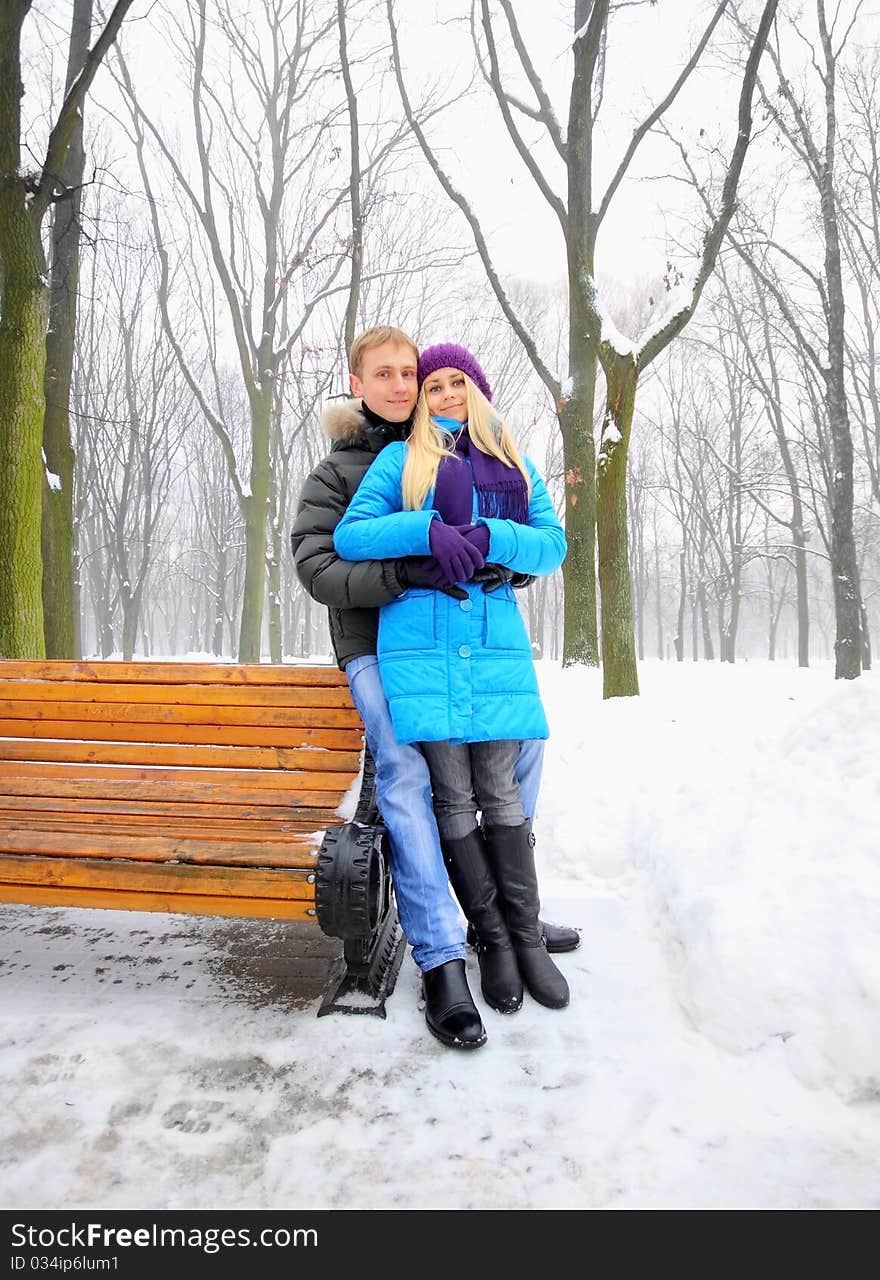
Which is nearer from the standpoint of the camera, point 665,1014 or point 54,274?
point 665,1014

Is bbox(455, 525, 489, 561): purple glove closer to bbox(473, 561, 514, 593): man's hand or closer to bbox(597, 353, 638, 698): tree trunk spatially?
bbox(473, 561, 514, 593): man's hand

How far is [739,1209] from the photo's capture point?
1360 millimetres

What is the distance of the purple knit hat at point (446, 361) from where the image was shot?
2414 mm

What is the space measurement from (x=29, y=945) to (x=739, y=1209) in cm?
232

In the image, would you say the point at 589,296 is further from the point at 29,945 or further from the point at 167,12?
the point at 167,12

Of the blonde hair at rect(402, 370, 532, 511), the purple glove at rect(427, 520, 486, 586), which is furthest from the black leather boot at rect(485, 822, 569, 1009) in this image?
the blonde hair at rect(402, 370, 532, 511)

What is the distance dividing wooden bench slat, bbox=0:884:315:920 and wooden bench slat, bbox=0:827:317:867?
0.10 meters

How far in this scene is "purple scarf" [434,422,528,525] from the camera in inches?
89.3

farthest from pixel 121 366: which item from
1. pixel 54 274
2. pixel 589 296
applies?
pixel 589 296

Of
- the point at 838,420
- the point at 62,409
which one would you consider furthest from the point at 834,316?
the point at 62,409

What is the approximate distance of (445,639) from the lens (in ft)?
7.20

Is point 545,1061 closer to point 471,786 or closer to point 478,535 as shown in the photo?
point 471,786

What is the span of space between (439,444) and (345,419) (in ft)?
1.39
